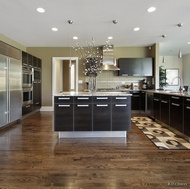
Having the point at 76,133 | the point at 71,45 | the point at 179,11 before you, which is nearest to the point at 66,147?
the point at 76,133

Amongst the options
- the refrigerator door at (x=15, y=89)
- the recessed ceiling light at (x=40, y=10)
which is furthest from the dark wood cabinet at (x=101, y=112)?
the refrigerator door at (x=15, y=89)

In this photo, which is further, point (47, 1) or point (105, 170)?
point (47, 1)

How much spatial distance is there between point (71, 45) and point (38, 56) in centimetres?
153

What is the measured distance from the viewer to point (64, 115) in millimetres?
3896

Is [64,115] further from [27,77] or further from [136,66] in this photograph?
[136,66]

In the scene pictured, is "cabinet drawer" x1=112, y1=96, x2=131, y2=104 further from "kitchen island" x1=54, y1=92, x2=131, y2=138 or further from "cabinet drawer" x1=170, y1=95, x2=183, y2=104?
"cabinet drawer" x1=170, y1=95, x2=183, y2=104

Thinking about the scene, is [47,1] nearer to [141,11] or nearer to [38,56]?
[141,11]

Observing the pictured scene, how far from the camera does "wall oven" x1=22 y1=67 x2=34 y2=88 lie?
5973mm

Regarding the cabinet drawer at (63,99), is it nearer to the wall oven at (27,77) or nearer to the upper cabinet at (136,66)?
the wall oven at (27,77)

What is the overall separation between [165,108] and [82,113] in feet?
7.33

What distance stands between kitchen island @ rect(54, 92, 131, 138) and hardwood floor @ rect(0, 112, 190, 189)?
25 centimetres

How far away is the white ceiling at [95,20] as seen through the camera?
376cm

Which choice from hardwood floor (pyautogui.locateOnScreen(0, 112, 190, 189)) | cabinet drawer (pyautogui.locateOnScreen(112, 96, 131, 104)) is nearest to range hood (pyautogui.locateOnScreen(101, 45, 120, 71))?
cabinet drawer (pyautogui.locateOnScreen(112, 96, 131, 104))

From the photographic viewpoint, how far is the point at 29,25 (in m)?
5.05
